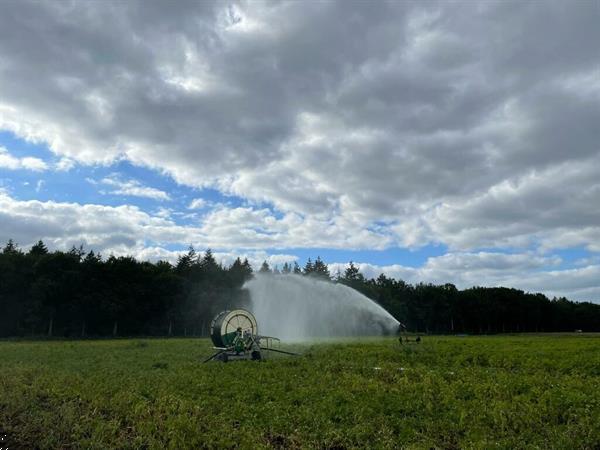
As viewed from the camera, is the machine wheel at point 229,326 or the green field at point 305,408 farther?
the machine wheel at point 229,326

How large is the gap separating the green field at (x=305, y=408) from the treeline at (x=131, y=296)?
70.6m

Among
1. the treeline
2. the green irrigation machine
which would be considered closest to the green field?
the green irrigation machine

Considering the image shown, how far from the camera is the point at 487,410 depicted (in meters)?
15.6

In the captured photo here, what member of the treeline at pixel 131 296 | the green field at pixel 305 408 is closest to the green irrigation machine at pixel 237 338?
the green field at pixel 305 408

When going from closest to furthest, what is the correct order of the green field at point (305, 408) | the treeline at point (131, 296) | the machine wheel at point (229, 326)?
the green field at point (305, 408) < the machine wheel at point (229, 326) < the treeline at point (131, 296)

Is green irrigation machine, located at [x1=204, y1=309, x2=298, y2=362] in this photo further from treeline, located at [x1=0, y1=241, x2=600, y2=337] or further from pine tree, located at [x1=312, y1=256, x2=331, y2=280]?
pine tree, located at [x1=312, y1=256, x2=331, y2=280]

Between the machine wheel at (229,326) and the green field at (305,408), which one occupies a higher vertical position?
the machine wheel at (229,326)

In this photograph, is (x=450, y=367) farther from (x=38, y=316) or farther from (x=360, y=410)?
(x=38, y=316)

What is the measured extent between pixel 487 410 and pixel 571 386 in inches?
231

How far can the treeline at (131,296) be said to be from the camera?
86.5 metres

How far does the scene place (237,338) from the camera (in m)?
34.1

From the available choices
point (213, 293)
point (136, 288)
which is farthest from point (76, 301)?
point (213, 293)

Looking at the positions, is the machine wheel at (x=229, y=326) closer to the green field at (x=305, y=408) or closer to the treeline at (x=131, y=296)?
the green field at (x=305, y=408)

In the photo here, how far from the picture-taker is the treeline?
86.5 metres
